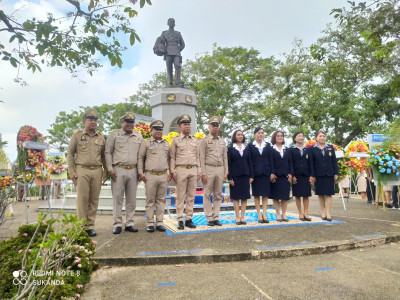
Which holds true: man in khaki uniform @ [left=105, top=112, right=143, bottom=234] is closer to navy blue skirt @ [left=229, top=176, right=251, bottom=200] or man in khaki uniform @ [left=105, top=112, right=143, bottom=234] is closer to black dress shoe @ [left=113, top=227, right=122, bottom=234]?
black dress shoe @ [left=113, top=227, right=122, bottom=234]

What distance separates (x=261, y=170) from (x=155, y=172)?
204cm

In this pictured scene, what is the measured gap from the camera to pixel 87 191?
5.00m

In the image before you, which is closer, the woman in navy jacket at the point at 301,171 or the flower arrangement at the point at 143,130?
the woman in navy jacket at the point at 301,171

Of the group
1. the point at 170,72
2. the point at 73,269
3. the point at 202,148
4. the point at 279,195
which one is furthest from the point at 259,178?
the point at 170,72

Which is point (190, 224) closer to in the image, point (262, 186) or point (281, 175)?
point (262, 186)

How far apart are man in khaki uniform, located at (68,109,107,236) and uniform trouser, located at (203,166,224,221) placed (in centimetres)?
188

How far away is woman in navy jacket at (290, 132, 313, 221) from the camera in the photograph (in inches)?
241

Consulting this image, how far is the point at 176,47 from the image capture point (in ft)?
34.8

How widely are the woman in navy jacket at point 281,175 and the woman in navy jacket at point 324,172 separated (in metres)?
0.54

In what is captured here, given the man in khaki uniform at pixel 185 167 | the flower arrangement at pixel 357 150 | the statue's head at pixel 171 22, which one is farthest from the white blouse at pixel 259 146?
the statue's head at pixel 171 22

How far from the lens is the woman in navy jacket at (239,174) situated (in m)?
5.69

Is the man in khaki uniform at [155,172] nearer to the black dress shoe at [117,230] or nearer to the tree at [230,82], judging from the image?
the black dress shoe at [117,230]

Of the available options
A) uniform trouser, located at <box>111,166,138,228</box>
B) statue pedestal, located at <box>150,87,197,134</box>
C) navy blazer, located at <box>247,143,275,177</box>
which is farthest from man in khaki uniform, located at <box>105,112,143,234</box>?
statue pedestal, located at <box>150,87,197,134</box>

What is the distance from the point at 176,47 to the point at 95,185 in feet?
22.8
